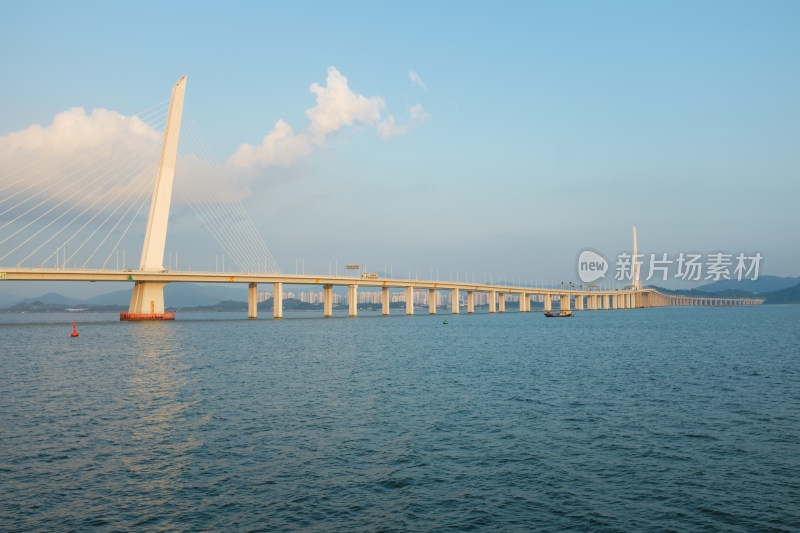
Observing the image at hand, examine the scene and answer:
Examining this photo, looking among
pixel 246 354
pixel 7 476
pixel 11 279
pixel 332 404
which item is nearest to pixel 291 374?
pixel 332 404

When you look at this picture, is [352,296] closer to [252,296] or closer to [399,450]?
[252,296]

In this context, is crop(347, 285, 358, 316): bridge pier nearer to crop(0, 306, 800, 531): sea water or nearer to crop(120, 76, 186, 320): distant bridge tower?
crop(120, 76, 186, 320): distant bridge tower

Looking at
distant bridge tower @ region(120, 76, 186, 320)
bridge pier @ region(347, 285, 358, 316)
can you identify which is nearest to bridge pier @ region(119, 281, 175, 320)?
distant bridge tower @ region(120, 76, 186, 320)

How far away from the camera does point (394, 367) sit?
46.9 m

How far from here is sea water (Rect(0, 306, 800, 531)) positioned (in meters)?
15.4

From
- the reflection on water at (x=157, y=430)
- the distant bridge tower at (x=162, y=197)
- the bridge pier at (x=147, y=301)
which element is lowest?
the reflection on water at (x=157, y=430)

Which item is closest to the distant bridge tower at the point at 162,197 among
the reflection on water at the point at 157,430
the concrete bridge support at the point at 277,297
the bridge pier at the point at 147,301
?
the bridge pier at the point at 147,301

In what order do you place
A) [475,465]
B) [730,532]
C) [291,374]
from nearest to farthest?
[730,532] → [475,465] → [291,374]

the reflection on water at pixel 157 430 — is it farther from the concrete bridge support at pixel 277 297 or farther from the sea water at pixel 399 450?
the concrete bridge support at pixel 277 297

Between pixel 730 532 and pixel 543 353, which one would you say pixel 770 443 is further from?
pixel 543 353

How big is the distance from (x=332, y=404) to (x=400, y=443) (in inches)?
340

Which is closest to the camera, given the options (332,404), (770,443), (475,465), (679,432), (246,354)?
(475,465)

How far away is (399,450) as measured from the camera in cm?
2144

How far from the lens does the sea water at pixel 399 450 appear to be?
1536 centimetres
